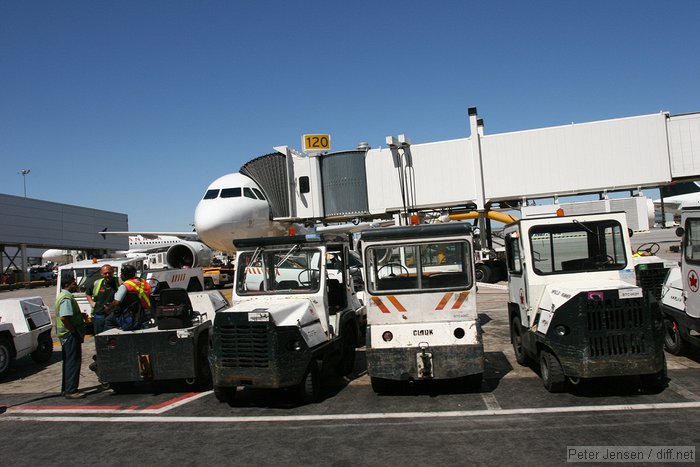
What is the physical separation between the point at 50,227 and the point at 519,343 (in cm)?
6053

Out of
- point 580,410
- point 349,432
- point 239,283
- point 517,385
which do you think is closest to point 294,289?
point 239,283

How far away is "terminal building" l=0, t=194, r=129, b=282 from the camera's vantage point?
51.2m

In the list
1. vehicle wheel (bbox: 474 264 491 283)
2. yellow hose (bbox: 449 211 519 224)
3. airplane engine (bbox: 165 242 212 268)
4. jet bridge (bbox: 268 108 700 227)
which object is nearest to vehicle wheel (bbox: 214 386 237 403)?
vehicle wheel (bbox: 474 264 491 283)

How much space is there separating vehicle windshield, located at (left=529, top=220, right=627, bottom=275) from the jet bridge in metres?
15.2

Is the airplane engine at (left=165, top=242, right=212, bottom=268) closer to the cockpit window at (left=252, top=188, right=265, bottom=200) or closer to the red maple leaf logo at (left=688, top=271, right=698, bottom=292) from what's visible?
the cockpit window at (left=252, top=188, right=265, bottom=200)

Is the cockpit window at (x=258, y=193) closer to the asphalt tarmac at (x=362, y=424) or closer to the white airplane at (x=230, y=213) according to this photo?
the white airplane at (x=230, y=213)

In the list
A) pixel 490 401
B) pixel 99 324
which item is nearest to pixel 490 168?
pixel 490 401

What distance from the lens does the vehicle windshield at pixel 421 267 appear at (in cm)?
671

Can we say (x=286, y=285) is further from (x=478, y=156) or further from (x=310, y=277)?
(x=478, y=156)

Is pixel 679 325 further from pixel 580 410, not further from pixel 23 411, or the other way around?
pixel 23 411

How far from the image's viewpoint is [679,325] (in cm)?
773

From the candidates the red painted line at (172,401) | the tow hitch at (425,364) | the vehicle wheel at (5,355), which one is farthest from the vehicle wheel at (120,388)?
the tow hitch at (425,364)

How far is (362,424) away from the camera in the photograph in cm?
573

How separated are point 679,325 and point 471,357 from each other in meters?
3.79
